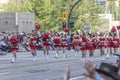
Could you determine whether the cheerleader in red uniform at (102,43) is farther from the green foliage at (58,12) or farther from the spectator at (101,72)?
the green foliage at (58,12)

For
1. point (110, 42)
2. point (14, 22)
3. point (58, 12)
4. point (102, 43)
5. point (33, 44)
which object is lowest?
point (102, 43)

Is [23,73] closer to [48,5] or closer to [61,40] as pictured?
[61,40]

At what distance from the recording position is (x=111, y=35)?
37.8m

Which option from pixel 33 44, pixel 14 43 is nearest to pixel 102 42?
pixel 33 44

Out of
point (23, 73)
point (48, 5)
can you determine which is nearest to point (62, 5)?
point (48, 5)

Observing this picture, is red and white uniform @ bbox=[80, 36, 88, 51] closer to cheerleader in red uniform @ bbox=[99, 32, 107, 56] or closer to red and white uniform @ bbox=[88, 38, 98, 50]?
red and white uniform @ bbox=[88, 38, 98, 50]

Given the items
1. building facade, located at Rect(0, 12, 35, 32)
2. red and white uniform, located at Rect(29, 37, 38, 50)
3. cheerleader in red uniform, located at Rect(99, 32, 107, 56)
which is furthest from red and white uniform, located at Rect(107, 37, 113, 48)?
building facade, located at Rect(0, 12, 35, 32)

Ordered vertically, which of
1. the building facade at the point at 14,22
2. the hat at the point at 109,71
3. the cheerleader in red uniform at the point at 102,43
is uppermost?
the building facade at the point at 14,22

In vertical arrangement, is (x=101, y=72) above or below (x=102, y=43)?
above

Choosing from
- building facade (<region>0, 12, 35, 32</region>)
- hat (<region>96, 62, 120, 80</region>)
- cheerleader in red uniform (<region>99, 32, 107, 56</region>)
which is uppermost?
building facade (<region>0, 12, 35, 32</region>)

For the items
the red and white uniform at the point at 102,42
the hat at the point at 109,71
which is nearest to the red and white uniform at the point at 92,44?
the red and white uniform at the point at 102,42

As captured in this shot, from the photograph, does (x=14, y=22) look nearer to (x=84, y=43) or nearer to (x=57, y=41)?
(x=57, y=41)

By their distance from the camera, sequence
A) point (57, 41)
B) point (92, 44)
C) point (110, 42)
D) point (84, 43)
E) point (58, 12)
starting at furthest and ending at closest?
point (58, 12), point (110, 42), point (57, 41), point (92, 44), point (84, 43)

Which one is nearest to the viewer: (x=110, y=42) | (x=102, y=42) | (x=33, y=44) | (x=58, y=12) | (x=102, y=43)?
(x=33, y=44)
